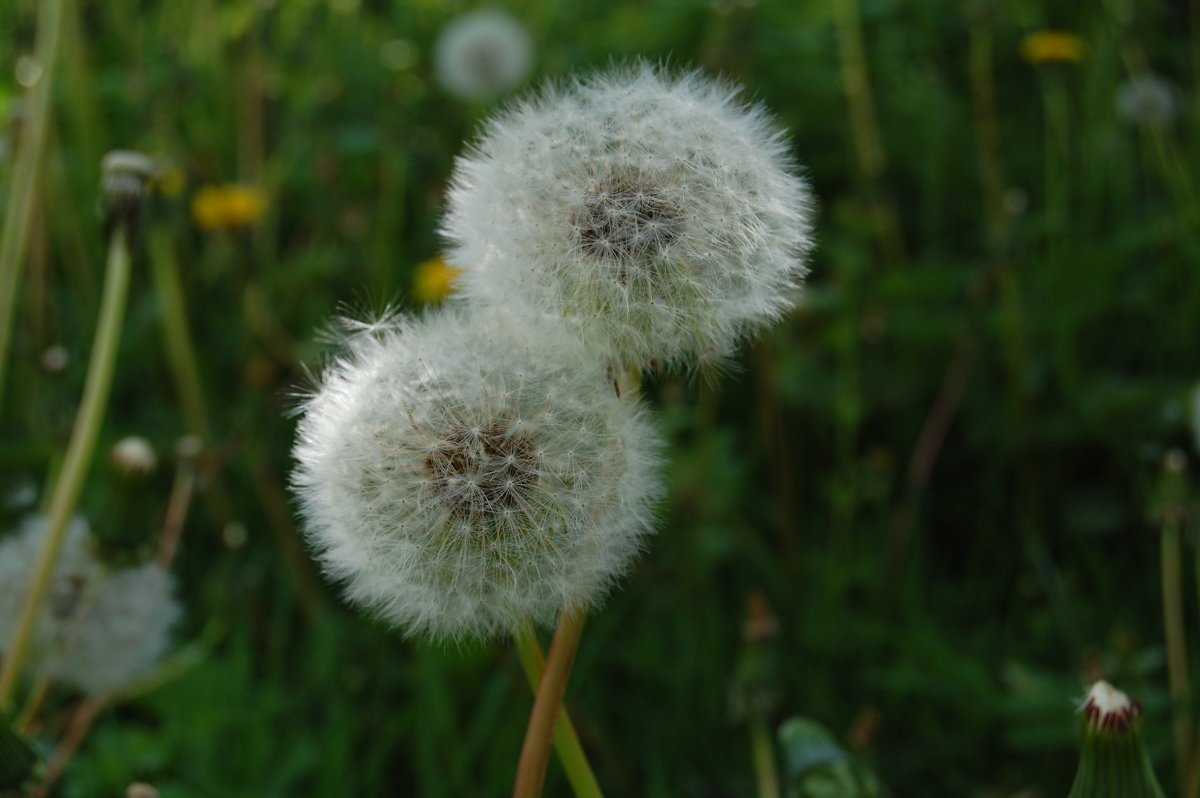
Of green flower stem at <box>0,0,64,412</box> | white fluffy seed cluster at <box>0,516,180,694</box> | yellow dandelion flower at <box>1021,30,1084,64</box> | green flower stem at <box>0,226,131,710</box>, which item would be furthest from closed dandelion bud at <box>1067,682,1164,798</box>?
yellow dandelion flower at <box>1021,30,1084,64</box>

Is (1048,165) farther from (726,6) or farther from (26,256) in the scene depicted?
(26,256)

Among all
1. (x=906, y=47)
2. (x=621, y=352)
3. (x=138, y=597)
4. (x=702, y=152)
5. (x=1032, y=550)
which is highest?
(x=906, y=47)

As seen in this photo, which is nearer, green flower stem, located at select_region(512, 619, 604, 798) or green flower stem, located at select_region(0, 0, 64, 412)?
green flower stem, located at select_region(512, 619, 604, 798)

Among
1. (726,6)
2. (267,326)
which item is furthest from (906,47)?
(267,326)

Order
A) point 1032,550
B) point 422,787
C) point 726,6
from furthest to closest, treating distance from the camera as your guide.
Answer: point 726,6
point 1032,550
point 422,787

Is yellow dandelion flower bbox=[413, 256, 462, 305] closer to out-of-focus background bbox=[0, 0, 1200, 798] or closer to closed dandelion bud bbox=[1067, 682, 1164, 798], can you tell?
out-of-focus background bbox=[0, 0, 1200, 798]

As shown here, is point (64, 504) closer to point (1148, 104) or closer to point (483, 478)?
point (483, 478)
